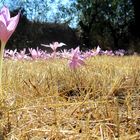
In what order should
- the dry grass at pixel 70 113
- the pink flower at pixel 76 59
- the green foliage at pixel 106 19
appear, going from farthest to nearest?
the green foliage at pixel 106 19 → the pink flower at pixel 76 59 → the dry grass at pixel 70 113

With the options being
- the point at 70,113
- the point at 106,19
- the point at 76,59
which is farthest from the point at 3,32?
the point at 106,19

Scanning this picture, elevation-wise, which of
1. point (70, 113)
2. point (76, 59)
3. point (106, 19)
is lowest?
point (70, 113)

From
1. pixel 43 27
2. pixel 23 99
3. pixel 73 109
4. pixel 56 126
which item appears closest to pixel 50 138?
pixel 56 126

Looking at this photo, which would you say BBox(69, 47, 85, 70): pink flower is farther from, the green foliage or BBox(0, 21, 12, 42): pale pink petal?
the green foliage

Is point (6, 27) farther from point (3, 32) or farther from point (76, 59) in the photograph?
point (76, 59)

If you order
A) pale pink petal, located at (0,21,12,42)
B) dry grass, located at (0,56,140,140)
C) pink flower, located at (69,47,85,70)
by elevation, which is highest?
pale pink petal, located at (0,21,12,42)

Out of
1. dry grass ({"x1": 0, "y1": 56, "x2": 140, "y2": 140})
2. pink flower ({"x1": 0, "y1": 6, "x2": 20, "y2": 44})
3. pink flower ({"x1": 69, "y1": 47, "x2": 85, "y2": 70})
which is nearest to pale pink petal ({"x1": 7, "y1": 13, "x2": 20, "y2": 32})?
pink flower ({"x1": 0, "y1": 6, "x2": 20, "y2": 44})

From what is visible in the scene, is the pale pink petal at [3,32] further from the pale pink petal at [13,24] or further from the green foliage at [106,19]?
the green foliage at [106,19]

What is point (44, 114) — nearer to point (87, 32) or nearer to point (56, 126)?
point (56, 126)

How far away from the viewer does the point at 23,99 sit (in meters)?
1.49

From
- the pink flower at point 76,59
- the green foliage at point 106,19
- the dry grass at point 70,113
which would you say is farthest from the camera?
the green foliage at point 106,19

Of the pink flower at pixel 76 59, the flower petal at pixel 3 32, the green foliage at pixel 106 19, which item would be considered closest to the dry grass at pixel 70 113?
the pink flower at pixel 76 59

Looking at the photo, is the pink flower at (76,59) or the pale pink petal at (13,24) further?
the pink flower at (76,59)

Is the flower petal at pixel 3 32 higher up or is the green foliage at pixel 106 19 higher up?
the green foliage at pixel 106 19
